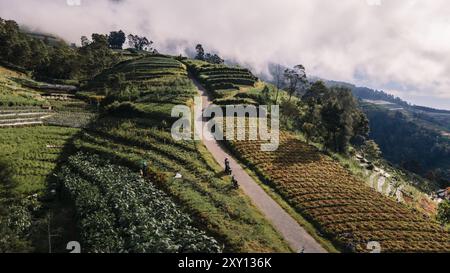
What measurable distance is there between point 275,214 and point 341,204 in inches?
305

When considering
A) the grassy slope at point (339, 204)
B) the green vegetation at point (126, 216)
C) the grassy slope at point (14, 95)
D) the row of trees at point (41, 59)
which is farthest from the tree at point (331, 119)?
the row of trees at point (41, 59)

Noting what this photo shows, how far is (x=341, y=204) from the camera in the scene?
124 ft

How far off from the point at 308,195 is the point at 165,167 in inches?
620

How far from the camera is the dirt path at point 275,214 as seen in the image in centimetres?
3009

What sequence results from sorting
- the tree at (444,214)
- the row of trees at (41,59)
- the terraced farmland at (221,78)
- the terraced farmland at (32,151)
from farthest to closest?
the row of trees at (41,59) → the terraced farmland at (221,78) → the tree at (444,214) → the terraced farmland at (32,151)

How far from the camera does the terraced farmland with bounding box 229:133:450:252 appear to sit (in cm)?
3259

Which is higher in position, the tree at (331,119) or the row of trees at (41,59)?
the row of trees at (41,59)

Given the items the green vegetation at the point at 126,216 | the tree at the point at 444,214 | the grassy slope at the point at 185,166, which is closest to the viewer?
the green vegetation at the point at 126,216

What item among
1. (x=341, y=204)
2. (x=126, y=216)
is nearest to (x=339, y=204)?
(x=341, y=204)

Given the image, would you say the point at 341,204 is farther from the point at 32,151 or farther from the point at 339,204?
the point at 32,151

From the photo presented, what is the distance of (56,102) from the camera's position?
3017 inches

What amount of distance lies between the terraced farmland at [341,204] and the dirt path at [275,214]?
1944 millimetres

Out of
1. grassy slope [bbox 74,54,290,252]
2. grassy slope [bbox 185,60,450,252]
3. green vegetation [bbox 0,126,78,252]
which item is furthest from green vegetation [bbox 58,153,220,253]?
grassy slope [bbox 185,60,450,252]

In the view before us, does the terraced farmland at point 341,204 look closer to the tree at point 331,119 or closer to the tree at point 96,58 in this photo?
the tree at point 331,119
